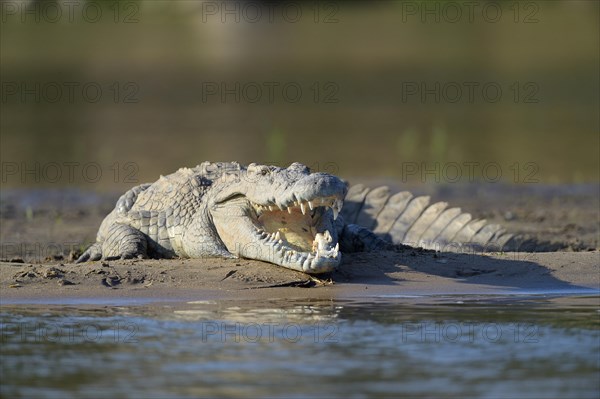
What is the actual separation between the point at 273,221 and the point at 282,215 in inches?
3.5

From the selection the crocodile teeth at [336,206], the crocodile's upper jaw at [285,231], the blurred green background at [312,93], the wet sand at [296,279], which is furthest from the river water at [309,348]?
the blurred green background at [312,93]

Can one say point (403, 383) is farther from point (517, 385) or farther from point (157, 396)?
point (157, 396)

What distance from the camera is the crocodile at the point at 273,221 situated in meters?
7.86

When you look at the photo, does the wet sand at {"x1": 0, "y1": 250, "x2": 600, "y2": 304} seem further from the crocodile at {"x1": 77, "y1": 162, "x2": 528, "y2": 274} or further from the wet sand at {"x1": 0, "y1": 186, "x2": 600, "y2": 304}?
the crocodile at {"x1": 77, "y1": 162, "x2": 528, "y2": 274}

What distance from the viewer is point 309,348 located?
19.5ft

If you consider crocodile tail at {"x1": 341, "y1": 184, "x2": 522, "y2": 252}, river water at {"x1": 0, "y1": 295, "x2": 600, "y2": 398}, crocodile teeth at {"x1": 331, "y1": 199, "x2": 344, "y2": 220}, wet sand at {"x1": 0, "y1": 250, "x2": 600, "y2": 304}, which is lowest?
river water at {"x1": 0, "y1": 295, "x2": 600, "y2": 398}

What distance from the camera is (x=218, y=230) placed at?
8656 millimetres

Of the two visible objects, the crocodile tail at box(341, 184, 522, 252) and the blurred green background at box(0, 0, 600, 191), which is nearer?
the crocodile tail at box(341, 184, 522, 252)

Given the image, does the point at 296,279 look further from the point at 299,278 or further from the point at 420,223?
the point at 420,223

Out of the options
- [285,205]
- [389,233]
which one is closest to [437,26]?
[389,233]

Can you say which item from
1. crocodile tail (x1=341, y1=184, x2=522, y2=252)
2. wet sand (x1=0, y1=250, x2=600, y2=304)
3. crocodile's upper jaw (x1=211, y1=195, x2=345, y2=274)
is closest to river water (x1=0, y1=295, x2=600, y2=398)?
wet sand (x1=0, y1=250, x2=600, y2=304)

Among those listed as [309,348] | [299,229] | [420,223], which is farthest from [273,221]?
[309,348]

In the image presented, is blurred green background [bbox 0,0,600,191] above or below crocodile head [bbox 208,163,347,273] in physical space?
above

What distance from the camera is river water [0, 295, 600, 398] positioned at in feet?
16.8
